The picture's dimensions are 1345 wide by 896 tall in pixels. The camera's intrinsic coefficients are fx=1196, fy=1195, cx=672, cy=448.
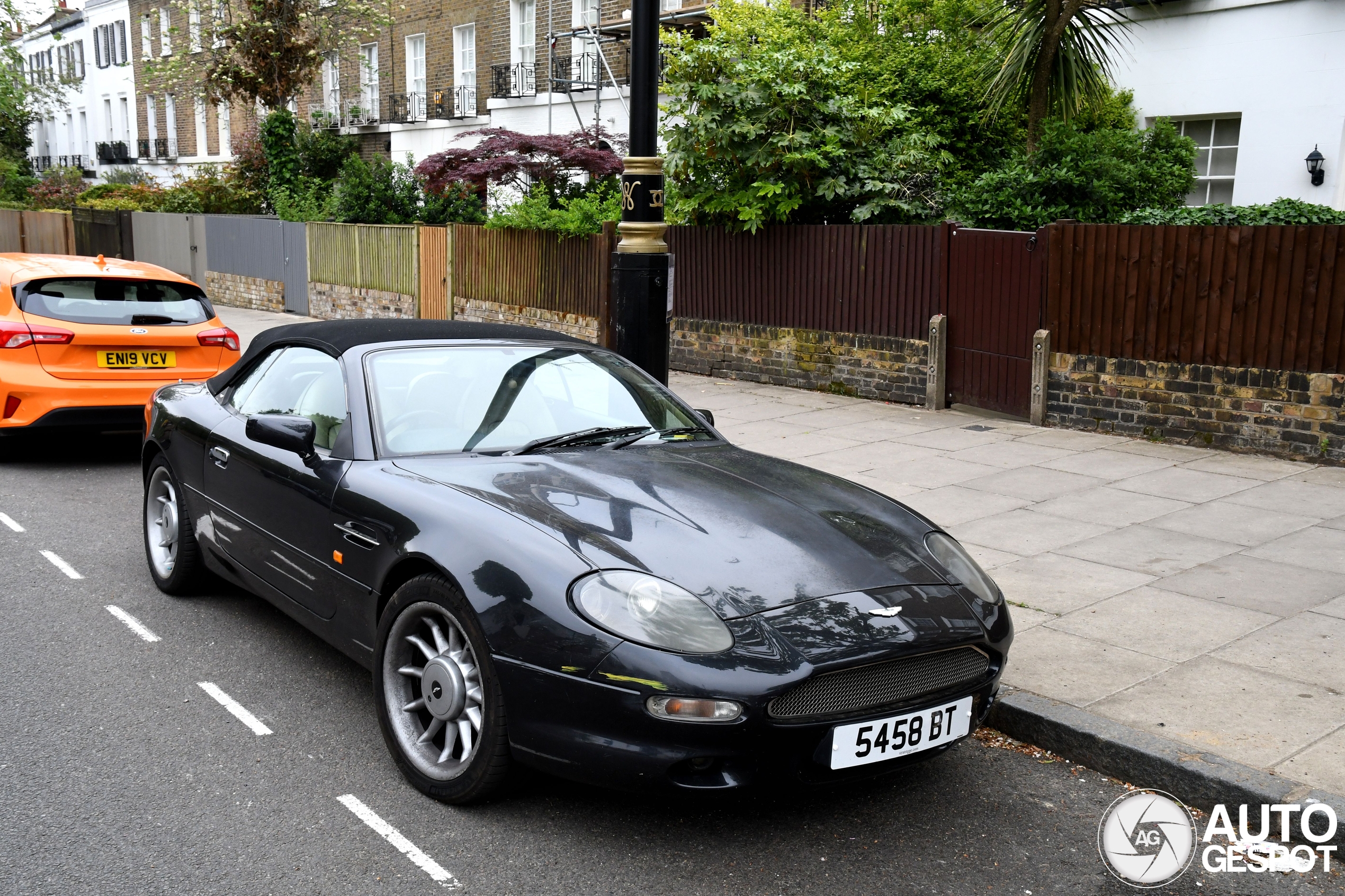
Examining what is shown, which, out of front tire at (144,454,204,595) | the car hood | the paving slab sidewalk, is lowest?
the paving slab sidewalk

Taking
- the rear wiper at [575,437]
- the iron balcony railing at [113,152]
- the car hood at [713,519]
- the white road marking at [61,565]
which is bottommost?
the white road marking at [61,565]

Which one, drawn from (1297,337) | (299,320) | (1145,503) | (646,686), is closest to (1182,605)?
(1145,503)

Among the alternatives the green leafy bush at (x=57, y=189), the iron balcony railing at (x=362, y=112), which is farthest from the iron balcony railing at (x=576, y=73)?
the green leafy bush at (x=57, y=189)

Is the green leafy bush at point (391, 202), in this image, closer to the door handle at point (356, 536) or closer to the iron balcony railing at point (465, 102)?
the iron balcony railing at point (465, 102)

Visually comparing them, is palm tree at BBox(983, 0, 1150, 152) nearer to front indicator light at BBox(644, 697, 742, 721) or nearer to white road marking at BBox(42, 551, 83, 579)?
white road marking at BBox(42, 551, 83, 579)

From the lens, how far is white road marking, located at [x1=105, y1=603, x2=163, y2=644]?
5348 millimetres

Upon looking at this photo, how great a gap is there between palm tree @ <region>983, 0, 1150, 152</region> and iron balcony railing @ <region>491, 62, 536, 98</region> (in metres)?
12.4

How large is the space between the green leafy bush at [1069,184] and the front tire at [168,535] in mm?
8702

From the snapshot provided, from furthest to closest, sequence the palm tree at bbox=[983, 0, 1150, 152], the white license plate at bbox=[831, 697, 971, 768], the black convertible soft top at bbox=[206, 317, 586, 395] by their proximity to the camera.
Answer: the palm tree at bbox=[983, 0, 1150, 152]
the black convertible soft top at bbox=[206, 317, 586, 395]
the white license plate at bbox=[831, 697, 971, 768]

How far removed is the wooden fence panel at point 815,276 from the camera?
39.7 ft

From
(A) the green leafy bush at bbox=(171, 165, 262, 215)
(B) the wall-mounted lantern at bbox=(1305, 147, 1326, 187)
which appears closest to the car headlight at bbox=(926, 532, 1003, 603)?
(B) the wall-mounted lantern at bbox=(1305, 147, 1326, 187)

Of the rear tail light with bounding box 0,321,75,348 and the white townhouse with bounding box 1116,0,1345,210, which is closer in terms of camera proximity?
the rear tail light with bounding box 0,321,75,348

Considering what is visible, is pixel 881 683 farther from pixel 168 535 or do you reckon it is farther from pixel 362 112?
pixel 362 112

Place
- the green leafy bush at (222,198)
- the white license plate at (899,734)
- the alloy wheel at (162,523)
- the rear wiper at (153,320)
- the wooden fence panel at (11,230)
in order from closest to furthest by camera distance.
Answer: the white license plate at (899,734)
the alloy wheel at (162,523)
the rear wiper at (153,320)
the green leafy bush at (222,198)
the wooden fence panel at (11,230)
